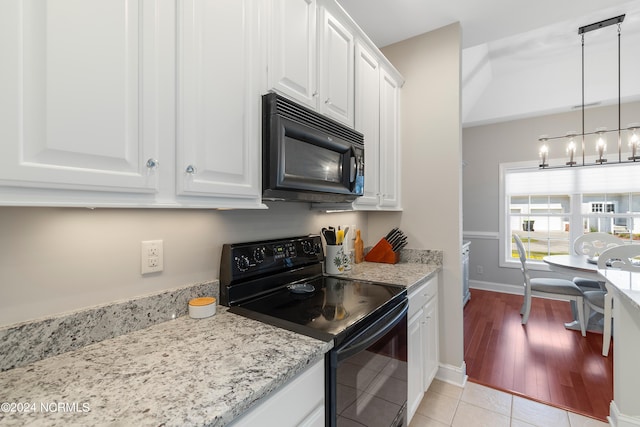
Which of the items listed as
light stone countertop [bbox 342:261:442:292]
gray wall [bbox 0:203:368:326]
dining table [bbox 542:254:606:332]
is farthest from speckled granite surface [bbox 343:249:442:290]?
dining table [bbox 542:254:606:332]

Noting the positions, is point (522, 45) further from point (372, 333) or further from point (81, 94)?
point (81, 94)

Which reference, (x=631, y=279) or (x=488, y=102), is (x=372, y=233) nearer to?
(x=631, y=279)

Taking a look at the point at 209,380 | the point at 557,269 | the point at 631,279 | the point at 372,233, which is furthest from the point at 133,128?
the point at 557,269

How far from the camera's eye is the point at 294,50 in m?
1.35

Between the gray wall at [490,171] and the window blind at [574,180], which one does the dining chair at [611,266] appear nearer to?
the gray wall at [490,171]

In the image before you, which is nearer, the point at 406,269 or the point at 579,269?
the point at 406,269

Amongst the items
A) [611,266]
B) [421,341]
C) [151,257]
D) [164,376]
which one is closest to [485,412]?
[421,341]

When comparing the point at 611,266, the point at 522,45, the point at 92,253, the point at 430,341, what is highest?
the point at 522,45

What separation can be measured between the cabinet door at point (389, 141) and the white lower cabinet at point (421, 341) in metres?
0.71

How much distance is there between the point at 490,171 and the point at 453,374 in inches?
148

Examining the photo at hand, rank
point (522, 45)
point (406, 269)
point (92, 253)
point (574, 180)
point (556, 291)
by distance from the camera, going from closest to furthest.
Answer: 1. point (92, 253)
2. point (406, 269)
3. point (556, 291)
4. point (522, 45)
5. point (574, 180)

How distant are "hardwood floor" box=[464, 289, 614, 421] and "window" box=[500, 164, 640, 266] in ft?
3.95

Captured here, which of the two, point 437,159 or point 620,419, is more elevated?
point 437,159

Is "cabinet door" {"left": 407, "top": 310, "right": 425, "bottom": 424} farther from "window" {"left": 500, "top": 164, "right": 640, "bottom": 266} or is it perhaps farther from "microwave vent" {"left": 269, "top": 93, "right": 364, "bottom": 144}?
"window" {"left": 500, "top": 164, "right": 640, "bottom": 266}
